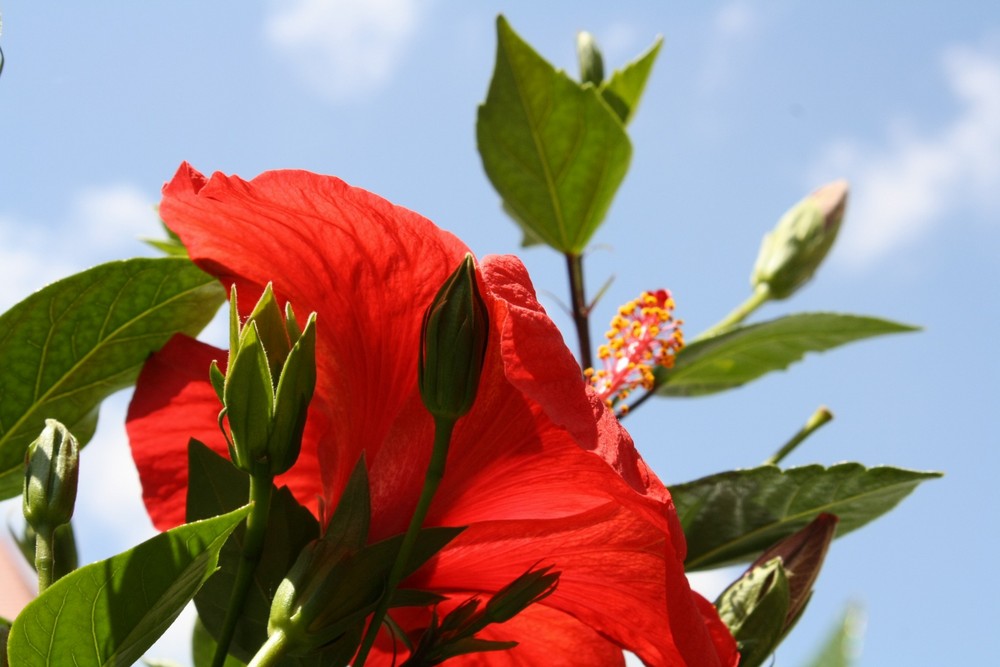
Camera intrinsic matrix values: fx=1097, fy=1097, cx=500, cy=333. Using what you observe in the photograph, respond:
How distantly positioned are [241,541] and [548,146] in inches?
31.9

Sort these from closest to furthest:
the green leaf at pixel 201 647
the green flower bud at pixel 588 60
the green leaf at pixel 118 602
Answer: the green leaf at pixel 118 602 → the green leaf at pixel 201 647 → the green flower bud at pixel 588 60

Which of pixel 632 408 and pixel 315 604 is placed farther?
pixel 632 408

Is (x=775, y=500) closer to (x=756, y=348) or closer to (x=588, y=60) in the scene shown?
(x=756, y=348)

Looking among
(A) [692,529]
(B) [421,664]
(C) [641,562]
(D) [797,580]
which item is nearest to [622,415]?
(A) [692,529]

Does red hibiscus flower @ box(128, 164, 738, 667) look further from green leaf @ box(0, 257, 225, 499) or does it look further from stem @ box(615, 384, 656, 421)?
stem @ box(615, 384, 656, 421)

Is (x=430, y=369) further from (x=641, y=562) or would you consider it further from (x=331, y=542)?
(x=641, y=562)

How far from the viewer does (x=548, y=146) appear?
4.53ft

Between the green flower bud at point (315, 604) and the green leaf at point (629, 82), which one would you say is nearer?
the green flower bud at point (315, 604)

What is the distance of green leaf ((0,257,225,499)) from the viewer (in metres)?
0.89

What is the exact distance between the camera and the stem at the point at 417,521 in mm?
628

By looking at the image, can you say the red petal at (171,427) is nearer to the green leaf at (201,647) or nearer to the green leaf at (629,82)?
the green leaf at (201,647)

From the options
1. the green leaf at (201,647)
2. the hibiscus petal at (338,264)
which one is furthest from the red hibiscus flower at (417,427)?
the green leaf at (201,647)

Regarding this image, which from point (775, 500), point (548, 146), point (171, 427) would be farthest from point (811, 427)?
point (171, 427)

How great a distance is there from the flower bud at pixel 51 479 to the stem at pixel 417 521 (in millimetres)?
216
